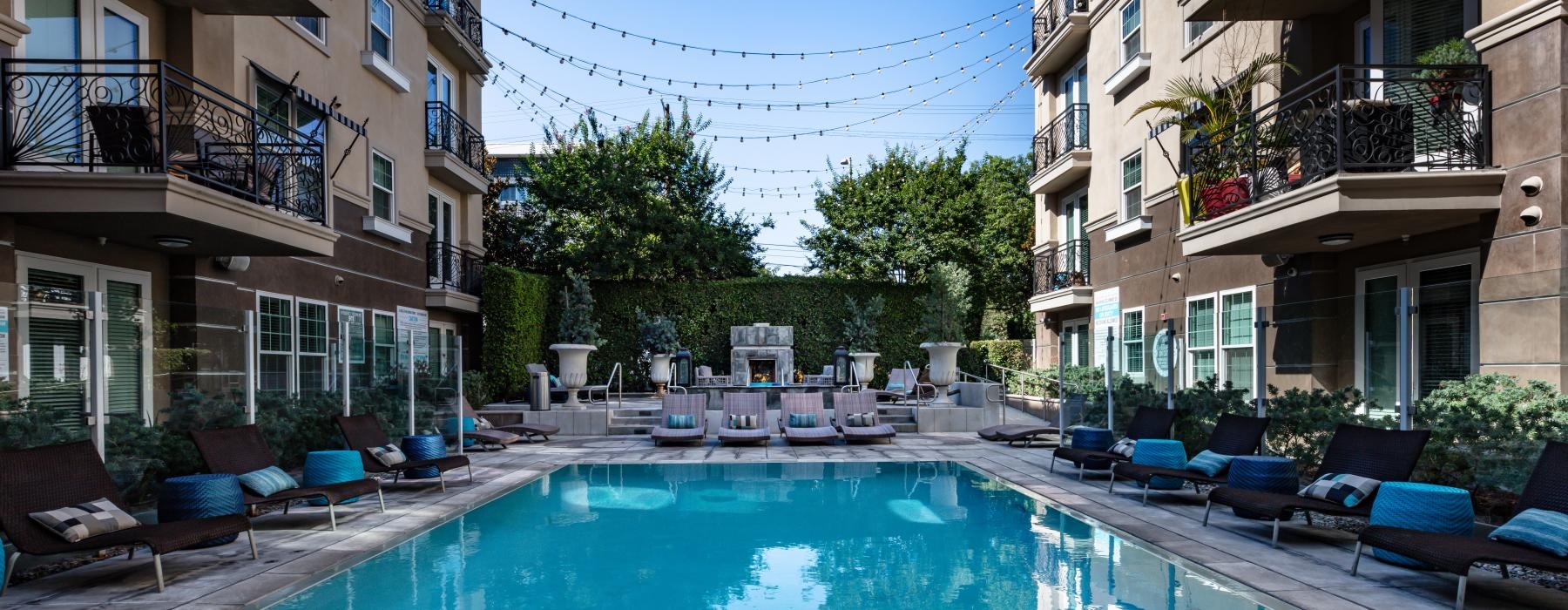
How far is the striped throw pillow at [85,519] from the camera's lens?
5363 millimetres

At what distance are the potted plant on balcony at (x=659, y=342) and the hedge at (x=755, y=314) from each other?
419 millimetres

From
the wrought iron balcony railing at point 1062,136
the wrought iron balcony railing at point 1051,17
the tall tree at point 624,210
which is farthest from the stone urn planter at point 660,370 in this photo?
the wrought iron balcony railing at point 1051,17

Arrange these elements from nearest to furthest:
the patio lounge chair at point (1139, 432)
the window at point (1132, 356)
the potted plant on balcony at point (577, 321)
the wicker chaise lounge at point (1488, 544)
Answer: the wicker chaise lounge at point (1488, 544)
the patio lounge chair at point (1139, 432)
the window at point (1132, 356)
the potted plant on balcony at point (577, 321)

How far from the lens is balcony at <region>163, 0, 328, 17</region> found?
389 inches

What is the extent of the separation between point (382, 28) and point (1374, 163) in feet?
49.1

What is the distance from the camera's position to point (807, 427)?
49.9 ft

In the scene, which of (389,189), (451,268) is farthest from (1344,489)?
(451,268)

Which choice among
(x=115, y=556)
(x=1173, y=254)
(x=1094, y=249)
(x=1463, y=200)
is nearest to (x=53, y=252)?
(x=115, y=556)

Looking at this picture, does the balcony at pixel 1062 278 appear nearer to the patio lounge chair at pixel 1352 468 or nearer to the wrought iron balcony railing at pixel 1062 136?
the wrought iron balcony railing at pixel 1062 136

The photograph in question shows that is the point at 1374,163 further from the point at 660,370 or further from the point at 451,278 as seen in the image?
the point at 660,370

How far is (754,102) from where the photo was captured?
70.1 feet

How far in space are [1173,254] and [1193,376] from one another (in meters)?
4.22

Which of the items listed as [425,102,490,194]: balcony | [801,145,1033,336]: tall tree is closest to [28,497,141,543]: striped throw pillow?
[425,102,490,194]: balcony

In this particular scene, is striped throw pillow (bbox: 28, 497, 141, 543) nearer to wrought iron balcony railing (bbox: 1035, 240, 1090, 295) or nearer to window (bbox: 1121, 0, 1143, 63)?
window (bbox: 1121, 0, 1143, 63)
